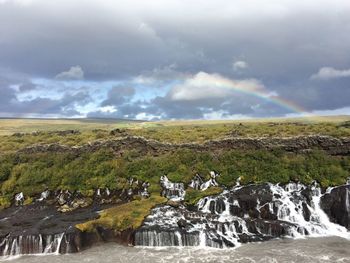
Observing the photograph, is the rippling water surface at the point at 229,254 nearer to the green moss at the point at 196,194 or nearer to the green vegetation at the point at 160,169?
the green moss at the point at 196,194

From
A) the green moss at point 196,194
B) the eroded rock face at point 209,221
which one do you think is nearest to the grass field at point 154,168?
the green moss at point 196,194

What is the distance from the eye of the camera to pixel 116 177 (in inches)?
1916

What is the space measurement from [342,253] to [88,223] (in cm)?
2164

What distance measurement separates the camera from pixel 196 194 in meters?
43.0

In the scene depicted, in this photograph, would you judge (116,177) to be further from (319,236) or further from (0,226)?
(319,236)

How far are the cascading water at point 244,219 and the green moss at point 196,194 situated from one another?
83 cm

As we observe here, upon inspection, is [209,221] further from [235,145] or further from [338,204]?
[235,145]

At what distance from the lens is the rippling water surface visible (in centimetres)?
3065

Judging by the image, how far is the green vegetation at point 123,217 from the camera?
1405 inches

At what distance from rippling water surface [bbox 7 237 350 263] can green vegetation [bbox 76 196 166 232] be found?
7.00 ft

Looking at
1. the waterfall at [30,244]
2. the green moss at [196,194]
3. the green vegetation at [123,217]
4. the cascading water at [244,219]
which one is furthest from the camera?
the green moss at [196,194]

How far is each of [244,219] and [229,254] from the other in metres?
6.06

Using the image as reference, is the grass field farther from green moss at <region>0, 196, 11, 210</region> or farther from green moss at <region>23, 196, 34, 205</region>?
green moss at <region>23, 196, 34, 205</region>

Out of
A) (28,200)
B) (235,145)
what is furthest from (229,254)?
(28,200)
